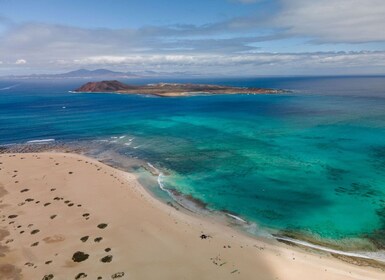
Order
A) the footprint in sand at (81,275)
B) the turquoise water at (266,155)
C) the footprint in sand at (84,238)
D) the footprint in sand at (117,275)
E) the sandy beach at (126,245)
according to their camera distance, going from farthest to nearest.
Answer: the turquoise water at (266,155), the footprint in sand at (84,238), the sandy beach at (126,245), the footprint in sand at (117,275), the footprint in sand at (81,275)

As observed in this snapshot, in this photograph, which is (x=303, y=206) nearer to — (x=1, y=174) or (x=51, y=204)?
(x=51, y=204)

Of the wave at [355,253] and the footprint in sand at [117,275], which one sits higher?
the wave at [355,253]

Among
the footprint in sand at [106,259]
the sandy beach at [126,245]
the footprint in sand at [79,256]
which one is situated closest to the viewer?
the sandy beach at [126,245]

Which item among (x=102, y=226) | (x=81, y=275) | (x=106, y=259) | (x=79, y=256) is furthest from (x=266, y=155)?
(x=81, y=275)

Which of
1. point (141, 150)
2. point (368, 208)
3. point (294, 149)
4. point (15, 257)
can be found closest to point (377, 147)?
point (294, 149)

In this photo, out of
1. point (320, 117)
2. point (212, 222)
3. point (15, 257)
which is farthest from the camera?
point (320, 117)

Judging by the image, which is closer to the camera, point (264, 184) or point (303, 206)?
point (303, 206)

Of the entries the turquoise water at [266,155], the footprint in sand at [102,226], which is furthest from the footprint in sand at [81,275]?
the turquoise water at [266,155]

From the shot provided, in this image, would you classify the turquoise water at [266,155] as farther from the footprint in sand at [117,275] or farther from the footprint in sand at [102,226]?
the footprint in sand at [117,275]
